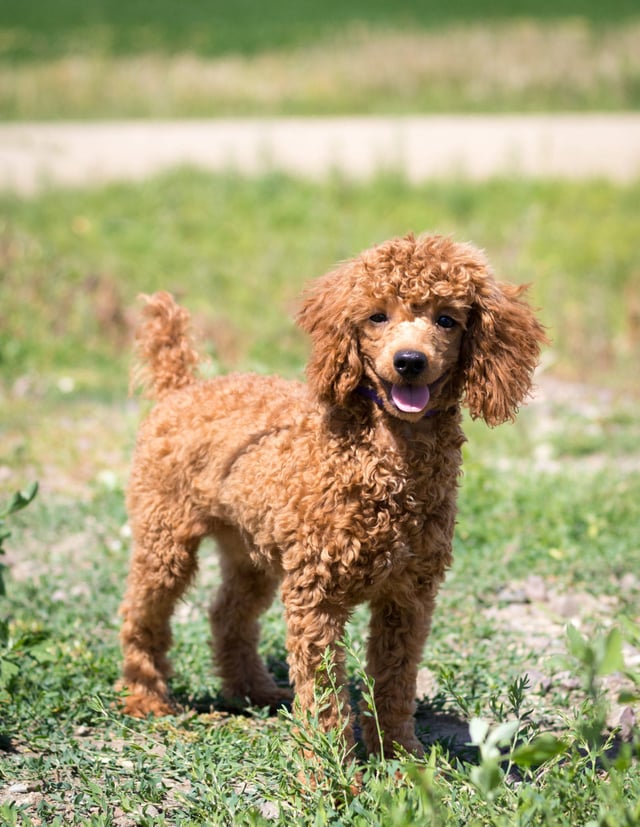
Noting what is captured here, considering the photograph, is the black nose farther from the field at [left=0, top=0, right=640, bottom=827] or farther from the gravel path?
the gravel path

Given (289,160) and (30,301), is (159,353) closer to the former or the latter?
(30,301)

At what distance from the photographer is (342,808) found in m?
3.29

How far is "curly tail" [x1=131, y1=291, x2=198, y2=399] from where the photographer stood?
179 inches

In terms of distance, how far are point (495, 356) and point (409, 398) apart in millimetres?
359

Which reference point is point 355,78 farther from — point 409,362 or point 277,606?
point 409,362

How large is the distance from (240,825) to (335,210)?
974 cm

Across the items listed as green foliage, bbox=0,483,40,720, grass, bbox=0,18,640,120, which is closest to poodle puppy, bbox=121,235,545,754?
green foliage, bbox=0,483,40,720

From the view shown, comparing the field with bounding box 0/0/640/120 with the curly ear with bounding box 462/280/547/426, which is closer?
the curly ear with bounding box 462/280/547/426

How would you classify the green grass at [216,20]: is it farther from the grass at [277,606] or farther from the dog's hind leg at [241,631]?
the dog's hind leg at [241,631]

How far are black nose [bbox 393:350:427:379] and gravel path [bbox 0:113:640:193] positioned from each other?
10074 mm

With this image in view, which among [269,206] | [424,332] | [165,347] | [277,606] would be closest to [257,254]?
[269,206]

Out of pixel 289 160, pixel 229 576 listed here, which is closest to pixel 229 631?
pixel 229 576

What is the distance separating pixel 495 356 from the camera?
11.8ft

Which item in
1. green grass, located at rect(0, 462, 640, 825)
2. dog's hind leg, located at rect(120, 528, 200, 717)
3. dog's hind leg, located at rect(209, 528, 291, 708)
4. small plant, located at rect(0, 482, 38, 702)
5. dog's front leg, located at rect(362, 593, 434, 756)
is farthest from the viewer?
dog's hind leg, located at rect(209, 528, 291, 708)
